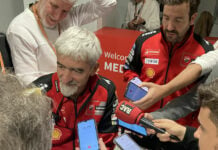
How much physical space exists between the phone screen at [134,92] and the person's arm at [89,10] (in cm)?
60

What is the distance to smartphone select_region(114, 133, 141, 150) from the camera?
47.3 inches

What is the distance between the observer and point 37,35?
143 centimetres

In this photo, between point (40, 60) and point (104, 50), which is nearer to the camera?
point (40, 60)

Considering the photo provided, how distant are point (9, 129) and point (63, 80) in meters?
0.74

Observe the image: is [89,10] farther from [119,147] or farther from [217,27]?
[217,27]

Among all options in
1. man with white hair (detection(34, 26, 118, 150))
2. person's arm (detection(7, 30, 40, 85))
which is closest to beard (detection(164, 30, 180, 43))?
man with white hair (detection(34, 26, 118, 150))

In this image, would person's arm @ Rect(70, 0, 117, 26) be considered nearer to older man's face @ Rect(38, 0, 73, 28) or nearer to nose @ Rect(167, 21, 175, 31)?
older man's face @ Rect(38, 0, 73, 28)

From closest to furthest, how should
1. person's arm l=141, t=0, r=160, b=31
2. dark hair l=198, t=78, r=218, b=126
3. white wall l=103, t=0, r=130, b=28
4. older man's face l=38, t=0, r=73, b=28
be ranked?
dark hair l=198, t=78, r=218, b=126 < older man's face l=38, t=0, r=73, b=28 < person's arm l=141, t=0, r=160, b=31 < white wall l=103, t=0, r=130, b=28

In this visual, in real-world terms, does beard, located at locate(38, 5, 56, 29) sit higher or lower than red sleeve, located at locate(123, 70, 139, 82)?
higher

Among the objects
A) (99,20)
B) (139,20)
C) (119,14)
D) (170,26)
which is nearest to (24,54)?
(170,26)

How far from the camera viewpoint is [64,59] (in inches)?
47.0

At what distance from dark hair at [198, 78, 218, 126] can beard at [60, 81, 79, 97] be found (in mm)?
590

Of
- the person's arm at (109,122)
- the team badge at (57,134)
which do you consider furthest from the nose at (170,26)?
the team badge at (57,134)

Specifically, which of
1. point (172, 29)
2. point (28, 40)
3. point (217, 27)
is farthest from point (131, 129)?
point (217, 27)
